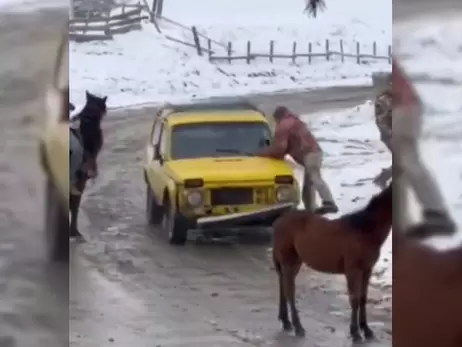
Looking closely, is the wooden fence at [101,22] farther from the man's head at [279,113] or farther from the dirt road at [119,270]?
the man's head at [279,113]

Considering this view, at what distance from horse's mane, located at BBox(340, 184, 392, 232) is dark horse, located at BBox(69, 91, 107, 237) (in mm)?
524

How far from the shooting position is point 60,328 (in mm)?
1520

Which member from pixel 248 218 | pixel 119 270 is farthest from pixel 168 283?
pixel 248 218

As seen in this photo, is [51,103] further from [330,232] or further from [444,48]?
[444,48]

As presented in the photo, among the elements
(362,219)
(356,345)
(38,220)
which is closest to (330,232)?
(362,219)

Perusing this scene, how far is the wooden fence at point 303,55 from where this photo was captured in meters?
1.53

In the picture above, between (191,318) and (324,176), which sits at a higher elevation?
(324,176)

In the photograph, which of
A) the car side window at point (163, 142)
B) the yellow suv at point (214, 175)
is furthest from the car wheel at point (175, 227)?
the car side window at point (163, 142)

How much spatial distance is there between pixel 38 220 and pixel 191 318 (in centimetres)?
37

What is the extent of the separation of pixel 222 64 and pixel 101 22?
0.26 m

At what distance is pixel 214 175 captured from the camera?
1499 mm

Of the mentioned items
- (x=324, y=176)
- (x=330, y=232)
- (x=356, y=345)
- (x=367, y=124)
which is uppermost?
(x=367, y=124)

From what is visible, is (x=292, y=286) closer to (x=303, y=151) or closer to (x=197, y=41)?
(x=303, y=151)

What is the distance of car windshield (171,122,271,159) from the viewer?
1.52 metres
